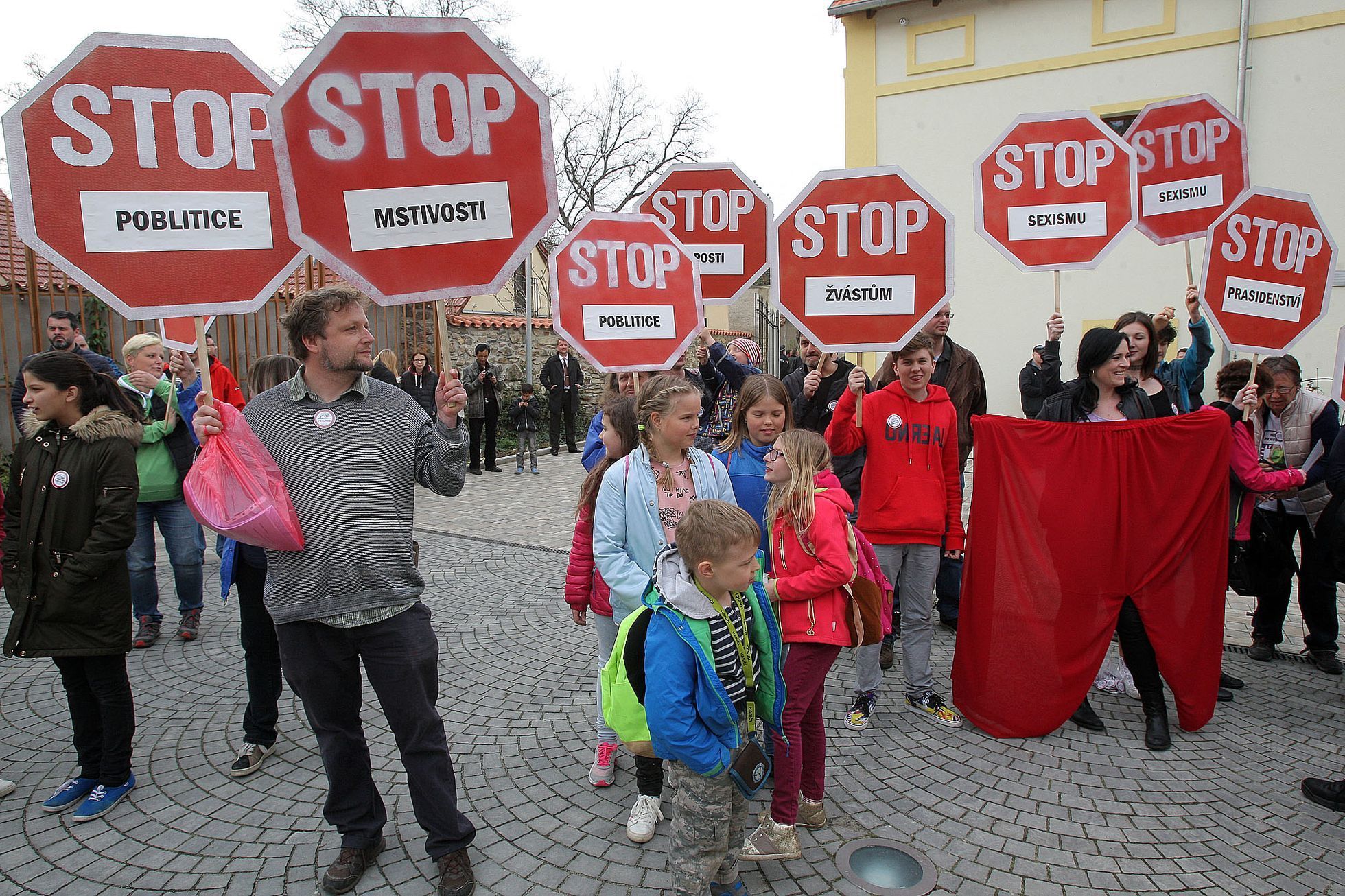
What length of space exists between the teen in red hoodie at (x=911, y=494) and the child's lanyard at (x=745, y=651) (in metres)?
1.57

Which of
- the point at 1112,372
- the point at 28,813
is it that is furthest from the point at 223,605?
the point at 1112,372

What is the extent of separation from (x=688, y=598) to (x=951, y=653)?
10.4 ft

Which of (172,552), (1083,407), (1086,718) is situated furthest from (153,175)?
(1086,718)

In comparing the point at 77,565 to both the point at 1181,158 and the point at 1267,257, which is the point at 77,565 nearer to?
the point at 1267,257

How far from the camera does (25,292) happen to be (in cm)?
1038

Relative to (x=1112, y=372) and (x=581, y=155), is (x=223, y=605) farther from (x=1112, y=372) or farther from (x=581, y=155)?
(x=581, y=155)

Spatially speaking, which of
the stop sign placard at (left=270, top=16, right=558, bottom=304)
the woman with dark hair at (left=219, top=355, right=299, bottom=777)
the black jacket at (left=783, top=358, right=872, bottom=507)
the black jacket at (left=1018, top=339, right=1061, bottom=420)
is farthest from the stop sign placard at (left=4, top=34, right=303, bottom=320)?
the black jacket at (left=1018, top=339, right=1061, bottom=420)

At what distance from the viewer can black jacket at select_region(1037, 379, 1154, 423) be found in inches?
158

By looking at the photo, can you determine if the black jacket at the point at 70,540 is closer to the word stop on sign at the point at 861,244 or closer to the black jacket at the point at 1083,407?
the word stop on sign at the point at 861,244

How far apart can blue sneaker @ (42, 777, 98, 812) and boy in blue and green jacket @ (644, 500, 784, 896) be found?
8.50 ft

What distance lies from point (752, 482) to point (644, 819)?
1.47m

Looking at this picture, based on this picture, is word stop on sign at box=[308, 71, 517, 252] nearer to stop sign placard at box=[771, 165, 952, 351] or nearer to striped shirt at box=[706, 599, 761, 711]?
striped shirt at box=[706, 599, 761, 711]

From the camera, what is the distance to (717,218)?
4.87m

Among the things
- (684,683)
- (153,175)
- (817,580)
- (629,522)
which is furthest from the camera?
(629,522)
